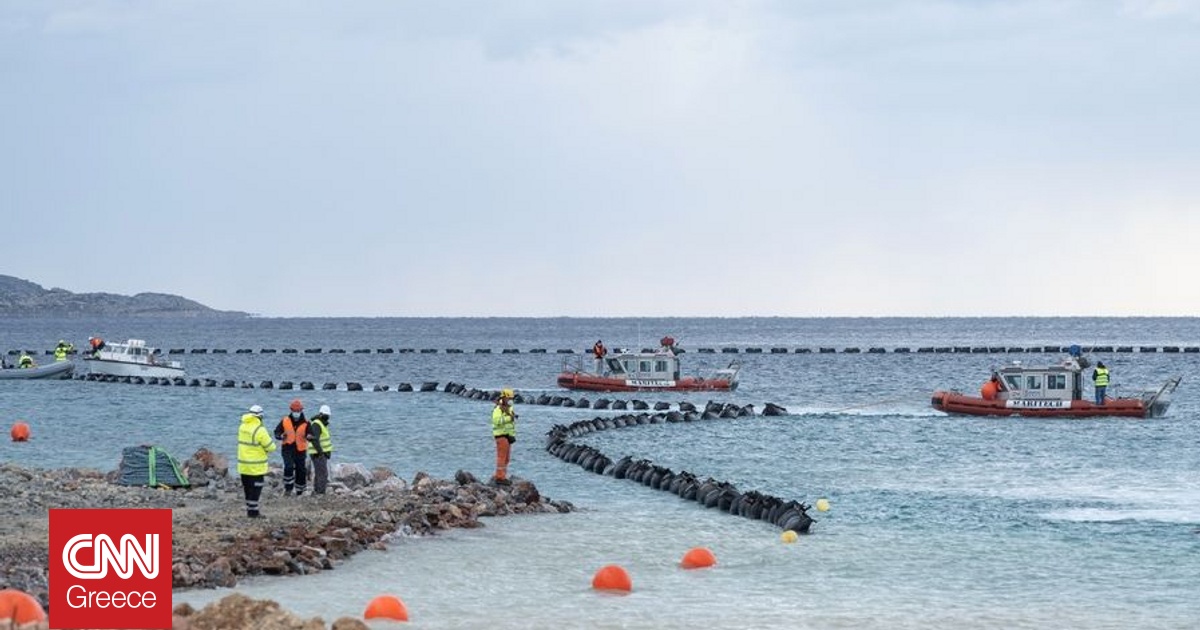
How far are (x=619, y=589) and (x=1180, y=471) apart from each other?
22226 mm

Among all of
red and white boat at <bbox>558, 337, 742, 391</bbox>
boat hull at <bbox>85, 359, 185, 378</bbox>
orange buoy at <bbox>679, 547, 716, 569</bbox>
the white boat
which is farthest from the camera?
the white boat

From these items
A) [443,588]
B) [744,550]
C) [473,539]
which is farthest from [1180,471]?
[443,588]

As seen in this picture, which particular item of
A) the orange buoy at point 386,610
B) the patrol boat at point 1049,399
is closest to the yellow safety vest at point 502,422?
the orange buoy at point 386,610

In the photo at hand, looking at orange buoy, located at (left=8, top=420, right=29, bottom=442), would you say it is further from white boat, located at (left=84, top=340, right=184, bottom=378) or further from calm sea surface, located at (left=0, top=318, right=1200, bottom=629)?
white boat, located at (left=84, top=340, right=184, bottom=378)

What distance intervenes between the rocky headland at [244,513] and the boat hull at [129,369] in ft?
166

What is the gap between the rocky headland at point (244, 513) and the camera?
19859 millimetres

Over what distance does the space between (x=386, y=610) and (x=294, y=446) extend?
32.0ft

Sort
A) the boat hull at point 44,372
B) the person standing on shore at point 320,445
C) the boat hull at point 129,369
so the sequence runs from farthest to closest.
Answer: the boat hull at point 44,372, the boat hull at point 129,369, the person standing on shore at point 320,445

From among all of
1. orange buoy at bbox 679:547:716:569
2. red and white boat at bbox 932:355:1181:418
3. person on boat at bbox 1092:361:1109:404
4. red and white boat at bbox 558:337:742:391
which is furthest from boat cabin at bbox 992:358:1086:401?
orange buoy at bbox 679:547:716:569

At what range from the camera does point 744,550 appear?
78.0 feet

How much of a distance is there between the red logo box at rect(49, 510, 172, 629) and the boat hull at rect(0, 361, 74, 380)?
6861 cm

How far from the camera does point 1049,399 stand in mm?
53906

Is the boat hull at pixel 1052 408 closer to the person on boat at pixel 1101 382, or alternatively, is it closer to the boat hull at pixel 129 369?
the person on boat at pixel 1101 382

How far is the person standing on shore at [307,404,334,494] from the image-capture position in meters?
26.8
